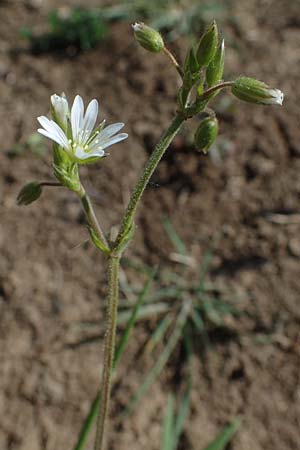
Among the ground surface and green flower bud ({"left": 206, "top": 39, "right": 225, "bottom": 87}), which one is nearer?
green flower bud ({"left": 206, "top": 39, "right": 225, "bottom": 87})

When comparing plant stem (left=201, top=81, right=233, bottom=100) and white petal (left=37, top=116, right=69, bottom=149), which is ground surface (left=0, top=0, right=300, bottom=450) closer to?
white petal (left=37, top=116, right=69, bottom=149)

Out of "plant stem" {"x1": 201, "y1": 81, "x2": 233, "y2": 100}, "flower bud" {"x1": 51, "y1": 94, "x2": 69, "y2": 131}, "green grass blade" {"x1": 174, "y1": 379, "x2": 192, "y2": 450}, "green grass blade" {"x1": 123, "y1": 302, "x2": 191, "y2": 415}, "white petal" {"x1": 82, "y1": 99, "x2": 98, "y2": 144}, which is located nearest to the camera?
"plant stem" {"x1": 201, "y1": 81, "x2": 233, "y2": 100}

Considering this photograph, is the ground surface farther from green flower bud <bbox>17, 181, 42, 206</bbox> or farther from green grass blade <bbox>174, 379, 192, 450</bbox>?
green flower bud <bbox>17, 181, 42, 206</bbox>

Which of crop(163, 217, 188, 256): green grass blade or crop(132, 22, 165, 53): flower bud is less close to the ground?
crop(132, 22, 165, 53): flower bud

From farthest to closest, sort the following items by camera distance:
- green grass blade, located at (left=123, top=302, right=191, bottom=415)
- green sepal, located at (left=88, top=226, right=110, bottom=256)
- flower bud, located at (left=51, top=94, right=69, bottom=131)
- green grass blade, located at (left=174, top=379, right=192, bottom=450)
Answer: green grass blade, located at (left=123, top=302, right=191, bottom=415) → green grass blade, located at (left=174, top=379, right=192, bottom=450) → flower bud, located at (left=51, top=94, right=69, bottom=131) → green sepal, located at (left=88, top=226, right=110, bottom=256)

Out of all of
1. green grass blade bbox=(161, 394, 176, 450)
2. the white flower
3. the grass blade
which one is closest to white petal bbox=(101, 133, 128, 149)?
the white flower

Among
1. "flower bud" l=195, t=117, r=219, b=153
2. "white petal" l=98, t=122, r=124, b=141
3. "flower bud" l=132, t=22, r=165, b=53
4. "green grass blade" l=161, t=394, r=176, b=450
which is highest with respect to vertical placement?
"flower bud" l=132, t=22, r=165, b=53

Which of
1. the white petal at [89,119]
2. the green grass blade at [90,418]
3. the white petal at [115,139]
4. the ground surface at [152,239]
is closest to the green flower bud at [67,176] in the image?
the white petal at [115,139]

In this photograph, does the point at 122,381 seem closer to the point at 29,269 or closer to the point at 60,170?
the point at 29,269

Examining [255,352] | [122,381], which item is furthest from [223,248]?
[122,381]
